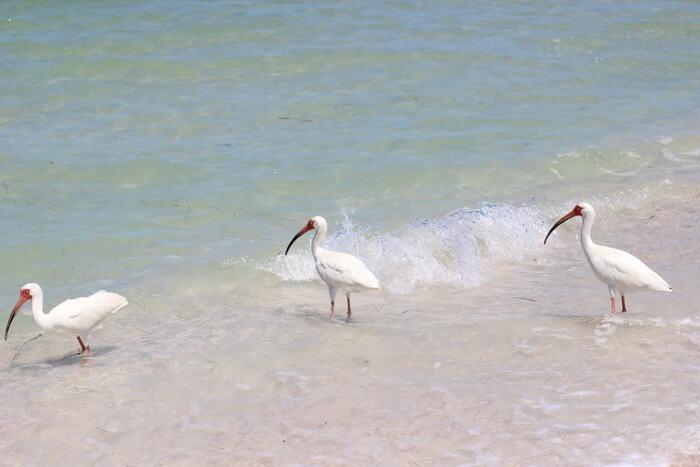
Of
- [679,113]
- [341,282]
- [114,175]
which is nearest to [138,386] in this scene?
[341,282]

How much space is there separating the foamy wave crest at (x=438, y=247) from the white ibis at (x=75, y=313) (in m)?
2.19

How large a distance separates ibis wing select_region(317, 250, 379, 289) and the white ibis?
5.49 feet

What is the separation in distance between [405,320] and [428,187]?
13.2 feet

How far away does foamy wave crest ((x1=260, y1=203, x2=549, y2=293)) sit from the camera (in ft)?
31.9

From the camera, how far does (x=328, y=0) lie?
20672 mm

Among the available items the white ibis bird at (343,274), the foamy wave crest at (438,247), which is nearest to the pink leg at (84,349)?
the white ibis bird at (343,274)

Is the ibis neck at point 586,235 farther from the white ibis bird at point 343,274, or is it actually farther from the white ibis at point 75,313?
the white ibis at point 75,313

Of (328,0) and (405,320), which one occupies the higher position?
(328,0)

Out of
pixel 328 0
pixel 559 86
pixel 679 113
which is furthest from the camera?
pixel 328 0

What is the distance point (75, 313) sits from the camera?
7820mm

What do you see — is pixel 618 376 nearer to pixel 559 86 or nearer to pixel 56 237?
pixel 56 237

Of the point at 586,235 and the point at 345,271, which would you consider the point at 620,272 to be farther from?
the point at 345,271

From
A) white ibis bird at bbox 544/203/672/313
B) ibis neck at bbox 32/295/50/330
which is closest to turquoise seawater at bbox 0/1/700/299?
ibis neck at bbox 32/295/50/330

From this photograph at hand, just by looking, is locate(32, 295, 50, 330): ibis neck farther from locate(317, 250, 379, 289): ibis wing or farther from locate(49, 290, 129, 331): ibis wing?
locate(317, 250, 379, 289): ibis wing
